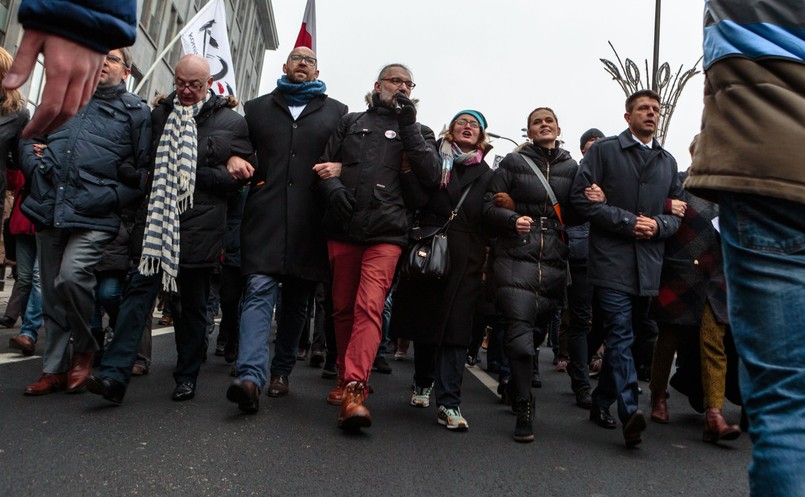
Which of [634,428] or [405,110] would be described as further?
[405,110]

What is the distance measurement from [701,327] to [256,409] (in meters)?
2.91

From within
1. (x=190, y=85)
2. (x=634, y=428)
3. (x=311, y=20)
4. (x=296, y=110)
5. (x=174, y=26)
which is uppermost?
(x=174, y=26)

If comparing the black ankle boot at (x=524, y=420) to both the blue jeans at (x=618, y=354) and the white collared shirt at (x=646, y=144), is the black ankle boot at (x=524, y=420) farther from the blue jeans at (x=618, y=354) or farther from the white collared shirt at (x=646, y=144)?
the white collared shirt at (x=646, y=144)

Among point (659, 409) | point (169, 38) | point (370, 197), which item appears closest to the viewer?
point (370, 197)

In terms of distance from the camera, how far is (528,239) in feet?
15.2

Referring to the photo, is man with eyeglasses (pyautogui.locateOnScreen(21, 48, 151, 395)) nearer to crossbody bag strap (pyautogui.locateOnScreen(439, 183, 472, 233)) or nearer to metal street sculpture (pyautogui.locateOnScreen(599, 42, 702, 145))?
crossbody bag strap (pyautogui.locateOnScreen(439, 183, 472, 233))

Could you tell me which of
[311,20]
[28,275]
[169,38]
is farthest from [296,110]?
Result: [169,38]

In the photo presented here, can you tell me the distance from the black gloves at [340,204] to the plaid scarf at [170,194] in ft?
2.76

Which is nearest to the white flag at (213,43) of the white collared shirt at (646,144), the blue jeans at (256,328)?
the blue jeans at (256,328)

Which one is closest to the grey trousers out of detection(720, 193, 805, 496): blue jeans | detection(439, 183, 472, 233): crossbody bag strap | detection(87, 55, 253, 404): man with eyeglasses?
detection(87, 55, 253, 404): man with eyeglasses

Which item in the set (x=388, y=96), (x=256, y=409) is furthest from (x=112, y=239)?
(x=388, y=96)

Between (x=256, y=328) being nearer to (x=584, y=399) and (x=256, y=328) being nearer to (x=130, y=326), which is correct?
(x=130, y=326)

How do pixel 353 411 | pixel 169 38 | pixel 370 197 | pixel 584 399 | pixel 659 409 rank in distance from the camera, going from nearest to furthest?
pixel 353 411, pixel 370 197, pixel 659 409, pixel 584 399, pixel 169 38

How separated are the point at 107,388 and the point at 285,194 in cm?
157
